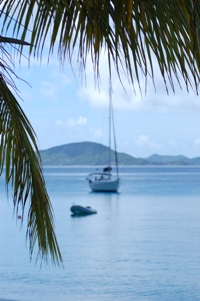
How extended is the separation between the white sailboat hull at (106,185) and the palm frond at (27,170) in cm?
5412

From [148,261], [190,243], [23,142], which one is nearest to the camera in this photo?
[23,142]

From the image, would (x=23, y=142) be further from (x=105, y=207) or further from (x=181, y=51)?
(x=105, y=207)

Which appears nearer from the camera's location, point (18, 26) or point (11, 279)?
point (18, 26)

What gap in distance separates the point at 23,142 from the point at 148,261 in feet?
67.0

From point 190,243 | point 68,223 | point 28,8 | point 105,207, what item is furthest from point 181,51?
point 105,207

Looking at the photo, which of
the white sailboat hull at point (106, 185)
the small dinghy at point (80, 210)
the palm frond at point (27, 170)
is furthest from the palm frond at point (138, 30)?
the white sailboat hull at point (106, 185)

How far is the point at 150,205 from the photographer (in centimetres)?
4847

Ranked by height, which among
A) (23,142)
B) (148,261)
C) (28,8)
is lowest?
(148,261)

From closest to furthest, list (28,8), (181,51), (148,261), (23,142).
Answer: (181,51)
(28,8)
(23,142)
(148,261)

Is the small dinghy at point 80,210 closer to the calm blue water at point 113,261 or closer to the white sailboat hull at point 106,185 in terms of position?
the calm blue water at point 113,261

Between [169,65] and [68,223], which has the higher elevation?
[169,65]

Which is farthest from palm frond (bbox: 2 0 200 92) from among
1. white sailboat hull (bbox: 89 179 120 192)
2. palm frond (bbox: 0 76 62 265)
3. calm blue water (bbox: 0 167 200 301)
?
white sailboat hull (bbox: 89 179 120 192)

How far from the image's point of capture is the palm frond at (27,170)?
3.34 meters

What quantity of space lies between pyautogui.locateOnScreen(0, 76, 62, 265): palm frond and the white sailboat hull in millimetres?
54121
